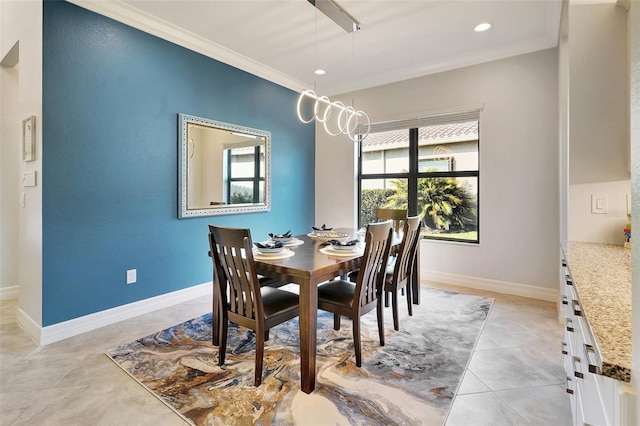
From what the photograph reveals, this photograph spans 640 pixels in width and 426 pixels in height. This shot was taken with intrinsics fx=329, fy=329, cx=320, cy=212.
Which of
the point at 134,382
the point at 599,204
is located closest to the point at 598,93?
the point at 599,204

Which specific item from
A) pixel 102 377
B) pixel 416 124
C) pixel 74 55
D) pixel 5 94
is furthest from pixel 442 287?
pixel 5 94

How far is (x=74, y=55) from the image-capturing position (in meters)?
2.59

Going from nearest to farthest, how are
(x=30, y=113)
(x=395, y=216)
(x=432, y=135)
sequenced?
(x=30, y=113) < (x=395, y=216) < (x=432, y=135)

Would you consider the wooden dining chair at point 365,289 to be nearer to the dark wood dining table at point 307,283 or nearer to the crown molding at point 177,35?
the dark wood dining table at point 307,283

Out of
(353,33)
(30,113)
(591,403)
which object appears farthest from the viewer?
(353,33)

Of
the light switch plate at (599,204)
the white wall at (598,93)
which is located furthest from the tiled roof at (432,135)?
the light switch plate at (599,204)

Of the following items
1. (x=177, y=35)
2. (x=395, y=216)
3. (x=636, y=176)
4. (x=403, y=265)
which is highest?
(x=177, y=35)

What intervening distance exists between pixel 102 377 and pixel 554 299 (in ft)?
13.2

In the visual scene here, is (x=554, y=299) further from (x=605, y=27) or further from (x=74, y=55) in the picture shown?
(x=74, y=55)

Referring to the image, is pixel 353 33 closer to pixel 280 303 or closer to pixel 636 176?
pixel 280 303

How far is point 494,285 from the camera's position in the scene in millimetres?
3775

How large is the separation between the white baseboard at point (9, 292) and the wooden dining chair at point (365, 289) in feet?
11.4

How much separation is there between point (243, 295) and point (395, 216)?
2.13 meters

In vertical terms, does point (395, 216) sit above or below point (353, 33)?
below
